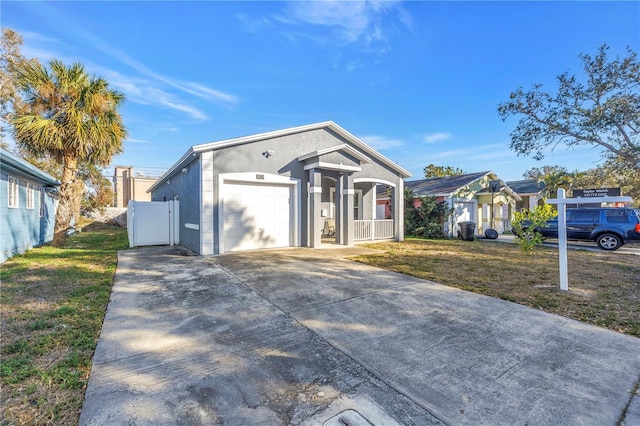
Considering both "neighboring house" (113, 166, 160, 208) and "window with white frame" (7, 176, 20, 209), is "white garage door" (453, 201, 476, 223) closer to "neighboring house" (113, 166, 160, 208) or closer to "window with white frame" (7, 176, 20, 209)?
"window with white frame" (7, 176, 20, 209)

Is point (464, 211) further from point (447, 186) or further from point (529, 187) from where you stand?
point (529, 187)

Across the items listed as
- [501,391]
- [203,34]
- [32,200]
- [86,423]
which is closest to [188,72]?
[203,34]

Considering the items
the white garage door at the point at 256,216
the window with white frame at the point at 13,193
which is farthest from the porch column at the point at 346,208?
the window with white frame at the point at 13,193

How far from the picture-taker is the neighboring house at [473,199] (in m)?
16.8

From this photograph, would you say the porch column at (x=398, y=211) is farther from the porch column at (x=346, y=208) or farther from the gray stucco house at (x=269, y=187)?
the porch column at (x=346, y=208)

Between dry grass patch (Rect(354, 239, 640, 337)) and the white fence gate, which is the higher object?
the white fence gate

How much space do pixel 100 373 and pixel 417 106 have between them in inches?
731

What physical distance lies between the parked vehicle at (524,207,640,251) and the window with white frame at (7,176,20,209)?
19.1 meters

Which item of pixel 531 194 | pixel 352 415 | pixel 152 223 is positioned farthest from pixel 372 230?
pixel 531 194

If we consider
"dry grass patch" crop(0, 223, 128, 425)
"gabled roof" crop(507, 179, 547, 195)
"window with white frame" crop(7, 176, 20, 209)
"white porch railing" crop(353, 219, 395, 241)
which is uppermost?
"gabled roof" crop(507, 179, 547, 195)

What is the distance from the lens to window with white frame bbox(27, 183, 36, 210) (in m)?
11.0

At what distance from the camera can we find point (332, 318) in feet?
14.0

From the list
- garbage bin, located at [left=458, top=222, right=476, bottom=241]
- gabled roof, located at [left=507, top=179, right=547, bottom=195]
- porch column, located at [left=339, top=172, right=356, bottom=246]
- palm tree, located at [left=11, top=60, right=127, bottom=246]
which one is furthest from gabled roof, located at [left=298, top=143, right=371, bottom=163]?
gabled roof, located at [left=507, top=179, right=547, bottom=195]

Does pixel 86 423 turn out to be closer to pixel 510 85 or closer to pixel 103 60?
pixel 103 60
